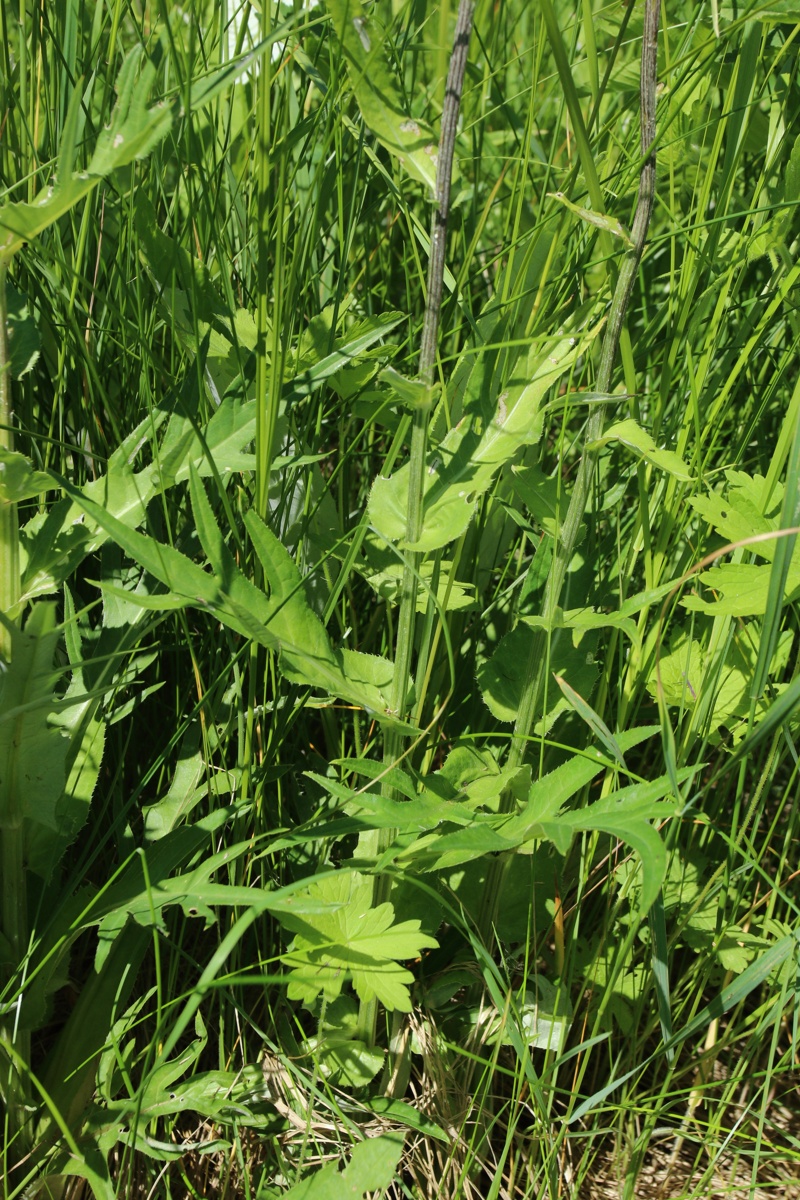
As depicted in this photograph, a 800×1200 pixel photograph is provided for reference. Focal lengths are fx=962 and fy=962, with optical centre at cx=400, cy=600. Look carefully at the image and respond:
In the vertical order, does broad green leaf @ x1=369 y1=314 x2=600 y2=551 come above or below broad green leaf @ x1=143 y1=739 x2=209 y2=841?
above

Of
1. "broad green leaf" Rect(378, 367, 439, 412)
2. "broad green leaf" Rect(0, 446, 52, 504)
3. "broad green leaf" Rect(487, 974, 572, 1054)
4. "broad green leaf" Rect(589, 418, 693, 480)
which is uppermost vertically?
"broad green leaf" Rect(378, 367, 439, 412)

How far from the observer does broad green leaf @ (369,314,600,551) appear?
85cm

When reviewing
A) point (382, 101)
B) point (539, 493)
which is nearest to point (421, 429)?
point (539, 493)

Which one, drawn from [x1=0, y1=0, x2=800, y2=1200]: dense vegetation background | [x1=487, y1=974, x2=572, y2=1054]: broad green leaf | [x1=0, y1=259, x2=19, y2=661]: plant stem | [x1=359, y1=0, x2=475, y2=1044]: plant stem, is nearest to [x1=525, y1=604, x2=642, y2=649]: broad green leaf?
[x1=0, y1=0, x2=800, y2=1200]: dense vegetation background

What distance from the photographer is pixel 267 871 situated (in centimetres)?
109

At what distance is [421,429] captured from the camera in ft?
2.74

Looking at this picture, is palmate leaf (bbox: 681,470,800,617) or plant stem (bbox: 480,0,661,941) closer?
plant stem (bbox: 480,0,661,941)

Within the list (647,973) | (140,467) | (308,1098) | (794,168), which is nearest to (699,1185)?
(647,973)

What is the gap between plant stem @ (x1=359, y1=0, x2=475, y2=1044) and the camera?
74 centimetres

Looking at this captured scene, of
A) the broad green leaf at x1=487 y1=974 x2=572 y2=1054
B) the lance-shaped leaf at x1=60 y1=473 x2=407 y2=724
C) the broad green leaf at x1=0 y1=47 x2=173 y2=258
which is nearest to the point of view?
the broad green leaf at x1=0 y1=47 x2=173 y2=258

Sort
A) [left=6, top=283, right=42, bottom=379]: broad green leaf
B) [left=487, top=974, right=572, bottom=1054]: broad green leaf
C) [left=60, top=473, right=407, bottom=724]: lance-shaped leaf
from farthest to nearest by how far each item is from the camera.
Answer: [left=487, top=974, right=572, bottom=1054]: broad green leaf < [left=6, top=283, right=42, bottom=379]: broad green leaf < [left=60, top=473, right=407, bottom=724]: lance-shaped leaf

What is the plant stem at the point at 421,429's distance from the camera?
74 centimetres

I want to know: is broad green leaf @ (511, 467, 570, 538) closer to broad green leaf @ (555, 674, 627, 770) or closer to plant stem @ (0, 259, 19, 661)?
broad green leaf @ (555, 674, 627, 770)

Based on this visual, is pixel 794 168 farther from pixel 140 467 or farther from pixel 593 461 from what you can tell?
pixel 140 467
